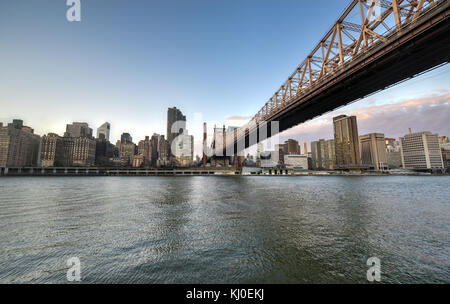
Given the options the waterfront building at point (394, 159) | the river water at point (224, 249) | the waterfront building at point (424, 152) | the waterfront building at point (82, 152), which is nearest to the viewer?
the river water at point (224, 249)

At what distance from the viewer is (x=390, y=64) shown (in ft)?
56.2

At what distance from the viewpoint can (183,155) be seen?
19712 centimetres

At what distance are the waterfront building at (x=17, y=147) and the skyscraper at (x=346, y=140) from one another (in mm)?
237471

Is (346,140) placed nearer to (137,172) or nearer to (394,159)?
(394,159)

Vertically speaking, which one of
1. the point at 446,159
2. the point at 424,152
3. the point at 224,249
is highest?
the point at 424,152

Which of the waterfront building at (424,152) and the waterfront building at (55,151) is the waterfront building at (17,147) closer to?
the waterfront building at (55,151)

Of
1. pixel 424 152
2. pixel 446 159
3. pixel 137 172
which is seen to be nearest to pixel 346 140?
pixel 424 152

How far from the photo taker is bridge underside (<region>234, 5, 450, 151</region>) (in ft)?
42.8

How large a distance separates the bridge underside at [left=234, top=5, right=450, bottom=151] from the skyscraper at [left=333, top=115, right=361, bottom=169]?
14530cm

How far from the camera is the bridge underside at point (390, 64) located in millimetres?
13047

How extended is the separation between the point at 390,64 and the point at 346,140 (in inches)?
6702

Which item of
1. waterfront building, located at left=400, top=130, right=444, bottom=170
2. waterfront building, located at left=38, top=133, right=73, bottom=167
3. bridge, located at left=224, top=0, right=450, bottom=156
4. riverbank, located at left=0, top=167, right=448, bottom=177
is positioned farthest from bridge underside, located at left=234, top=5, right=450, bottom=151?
waterfront building, located at left=38, top=133, right=73, bottom=167

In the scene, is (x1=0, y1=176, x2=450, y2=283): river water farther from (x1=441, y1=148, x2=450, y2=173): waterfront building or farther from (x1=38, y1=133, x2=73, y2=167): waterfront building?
(x1=441, y1=148, x2=450, y2=173): waterfront building

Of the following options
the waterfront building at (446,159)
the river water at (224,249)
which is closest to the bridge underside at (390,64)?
the river water at (224,249)
